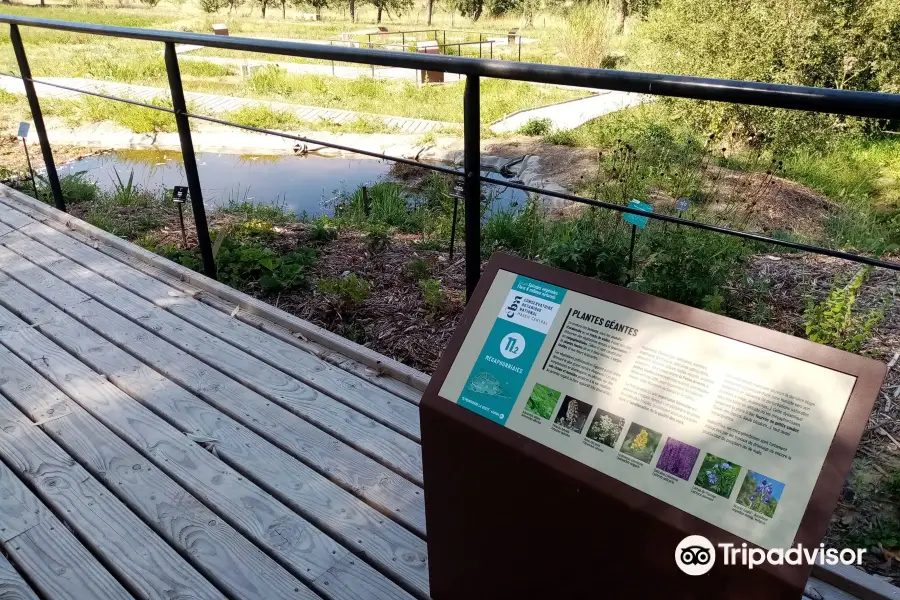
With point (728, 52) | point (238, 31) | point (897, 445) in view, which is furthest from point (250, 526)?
point (238, 31)

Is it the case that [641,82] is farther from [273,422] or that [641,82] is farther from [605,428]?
[273,422]

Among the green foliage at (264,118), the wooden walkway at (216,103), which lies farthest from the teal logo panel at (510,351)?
the green foliage at (264,118)

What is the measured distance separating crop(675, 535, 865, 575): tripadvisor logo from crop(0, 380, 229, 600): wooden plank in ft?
3.50

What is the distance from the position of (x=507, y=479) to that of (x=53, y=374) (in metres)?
1.89

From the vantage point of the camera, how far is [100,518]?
1.75 m

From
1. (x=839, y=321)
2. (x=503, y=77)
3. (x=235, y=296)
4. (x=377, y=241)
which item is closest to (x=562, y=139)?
(x=377, y=241)

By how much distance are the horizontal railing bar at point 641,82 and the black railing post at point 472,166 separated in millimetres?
84

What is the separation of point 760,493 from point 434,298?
7.22 feet

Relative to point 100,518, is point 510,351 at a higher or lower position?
higher

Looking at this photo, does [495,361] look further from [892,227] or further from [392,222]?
[892,227]

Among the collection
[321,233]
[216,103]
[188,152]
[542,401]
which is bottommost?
[216,103]

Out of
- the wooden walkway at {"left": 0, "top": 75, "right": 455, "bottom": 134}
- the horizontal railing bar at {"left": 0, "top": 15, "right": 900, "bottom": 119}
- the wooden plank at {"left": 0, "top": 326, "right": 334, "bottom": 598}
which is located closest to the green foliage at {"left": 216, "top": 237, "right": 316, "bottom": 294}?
the wooden plank at {"left": 0, "top": 326, "right": 334, "bottom": 598}

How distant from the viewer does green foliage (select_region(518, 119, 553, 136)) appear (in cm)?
1074

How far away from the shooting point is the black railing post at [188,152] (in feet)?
9.13
